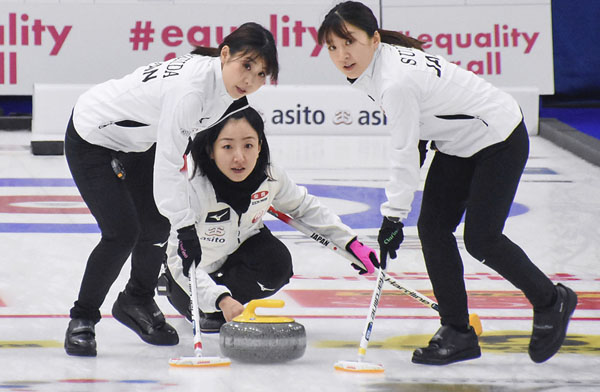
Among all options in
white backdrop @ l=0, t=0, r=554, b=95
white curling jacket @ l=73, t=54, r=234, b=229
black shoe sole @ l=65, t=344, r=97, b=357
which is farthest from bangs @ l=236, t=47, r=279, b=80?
white backdrop @ l=0, t=0, r=554, b=95

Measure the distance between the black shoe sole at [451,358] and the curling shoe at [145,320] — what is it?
0.79m

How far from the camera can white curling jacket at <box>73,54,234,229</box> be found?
9.23 feet

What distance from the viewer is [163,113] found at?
2848mm

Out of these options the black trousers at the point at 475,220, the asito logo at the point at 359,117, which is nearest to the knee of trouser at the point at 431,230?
the black trousers at the point at 475,220

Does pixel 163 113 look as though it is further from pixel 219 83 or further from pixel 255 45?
pixel 255 45

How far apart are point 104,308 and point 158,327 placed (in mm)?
503

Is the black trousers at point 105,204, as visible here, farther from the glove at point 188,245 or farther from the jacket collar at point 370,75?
the jacket collar at point 370,75

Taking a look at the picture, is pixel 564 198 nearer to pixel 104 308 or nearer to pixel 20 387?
pixel 104 308

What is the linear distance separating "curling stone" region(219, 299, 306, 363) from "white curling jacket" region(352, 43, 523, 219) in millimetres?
462

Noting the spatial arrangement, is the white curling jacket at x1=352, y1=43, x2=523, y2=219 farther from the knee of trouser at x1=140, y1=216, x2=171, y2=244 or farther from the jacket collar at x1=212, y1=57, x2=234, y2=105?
the knee of trouser at x1=140, y1=216, x2=171, y2=244

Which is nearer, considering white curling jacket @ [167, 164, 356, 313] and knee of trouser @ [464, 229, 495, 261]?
knee of trouser @ [464, 229, 495, 261]

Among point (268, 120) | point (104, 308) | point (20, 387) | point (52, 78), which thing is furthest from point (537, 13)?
point (20, 387)

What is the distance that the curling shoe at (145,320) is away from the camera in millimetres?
3141

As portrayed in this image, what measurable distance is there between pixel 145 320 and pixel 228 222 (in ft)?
1.41
